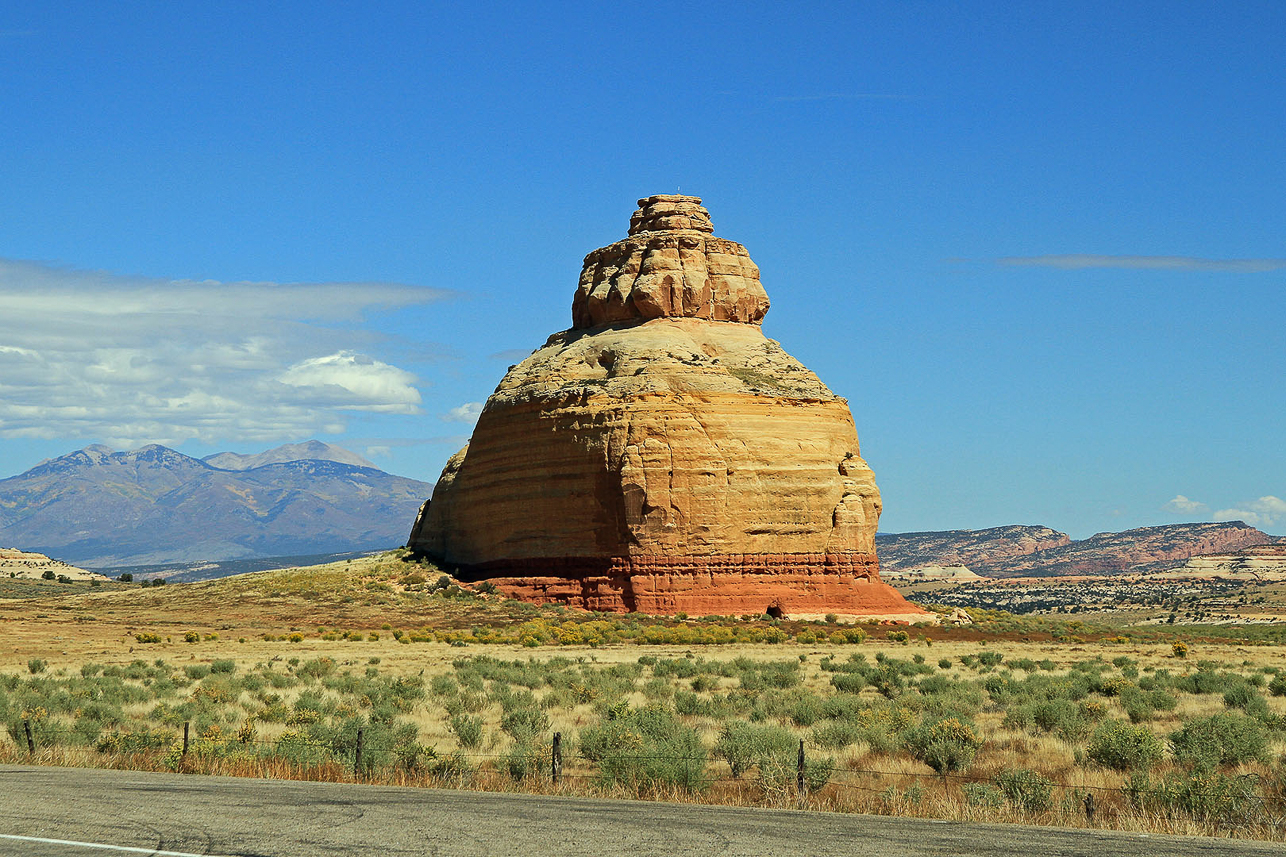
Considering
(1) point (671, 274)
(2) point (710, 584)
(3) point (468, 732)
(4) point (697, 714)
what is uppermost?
(1) point (671, 274)

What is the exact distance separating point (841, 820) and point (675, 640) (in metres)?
32.4

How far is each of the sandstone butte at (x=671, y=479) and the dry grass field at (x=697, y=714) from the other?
22.3 feet

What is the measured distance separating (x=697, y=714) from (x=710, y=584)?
1248 inches

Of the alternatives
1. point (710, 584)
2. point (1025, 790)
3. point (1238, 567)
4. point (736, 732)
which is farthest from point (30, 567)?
point (1238, 567)

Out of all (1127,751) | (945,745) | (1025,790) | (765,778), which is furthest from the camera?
(945,745)

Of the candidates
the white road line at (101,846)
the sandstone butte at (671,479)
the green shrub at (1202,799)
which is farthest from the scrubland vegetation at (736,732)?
the sandstone butte at (671,479)

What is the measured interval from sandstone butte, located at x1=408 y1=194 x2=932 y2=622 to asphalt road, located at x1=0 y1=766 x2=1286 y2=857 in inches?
1589

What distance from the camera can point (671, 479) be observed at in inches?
2208

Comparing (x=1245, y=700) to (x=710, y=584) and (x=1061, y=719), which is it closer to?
(x=1061, y=719)

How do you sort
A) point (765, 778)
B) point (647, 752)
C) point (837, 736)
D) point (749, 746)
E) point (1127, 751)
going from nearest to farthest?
point (765, 778)
point (749, 746)
point (647, 752)
point (1127, 751)
point (837, 736)

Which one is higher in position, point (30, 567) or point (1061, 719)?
point (30, 567)

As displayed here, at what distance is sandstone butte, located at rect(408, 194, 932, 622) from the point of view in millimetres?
55938

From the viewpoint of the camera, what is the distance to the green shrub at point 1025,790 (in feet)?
48.8

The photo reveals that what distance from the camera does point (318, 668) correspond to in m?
32.9
